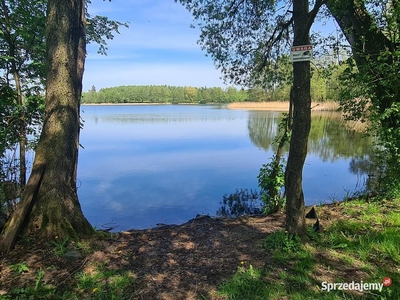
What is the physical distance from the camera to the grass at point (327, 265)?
2379 millimetres

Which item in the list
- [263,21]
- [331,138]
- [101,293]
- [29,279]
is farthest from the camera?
[331,138]

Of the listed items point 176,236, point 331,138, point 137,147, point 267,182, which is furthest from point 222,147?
point 176,236

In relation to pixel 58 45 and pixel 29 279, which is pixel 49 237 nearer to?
pixel 29 279

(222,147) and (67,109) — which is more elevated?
(67,109)

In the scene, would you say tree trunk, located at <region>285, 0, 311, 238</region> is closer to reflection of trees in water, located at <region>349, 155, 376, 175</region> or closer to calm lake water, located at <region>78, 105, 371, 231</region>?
calm lake water, located at <region>78, 105, 371, 231</region>

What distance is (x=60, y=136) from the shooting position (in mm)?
3754

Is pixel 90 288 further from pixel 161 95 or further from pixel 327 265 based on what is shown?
pixel 161 95

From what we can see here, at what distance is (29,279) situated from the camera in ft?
8.83

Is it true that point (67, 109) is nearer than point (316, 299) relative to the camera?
No

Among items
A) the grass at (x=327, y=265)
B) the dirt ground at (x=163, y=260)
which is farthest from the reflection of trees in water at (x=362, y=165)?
the dirt ground at (x=163, y=260)

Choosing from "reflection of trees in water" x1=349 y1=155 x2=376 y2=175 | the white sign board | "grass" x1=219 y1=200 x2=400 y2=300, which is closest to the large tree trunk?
"grass" x1=219 y1=200 x2=400 y2=300

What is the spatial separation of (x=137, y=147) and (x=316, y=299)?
582 inches

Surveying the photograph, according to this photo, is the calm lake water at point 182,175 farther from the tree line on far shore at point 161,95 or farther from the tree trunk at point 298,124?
the tree line on far shore at point 161,95

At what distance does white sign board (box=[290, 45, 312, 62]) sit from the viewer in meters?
2.97
